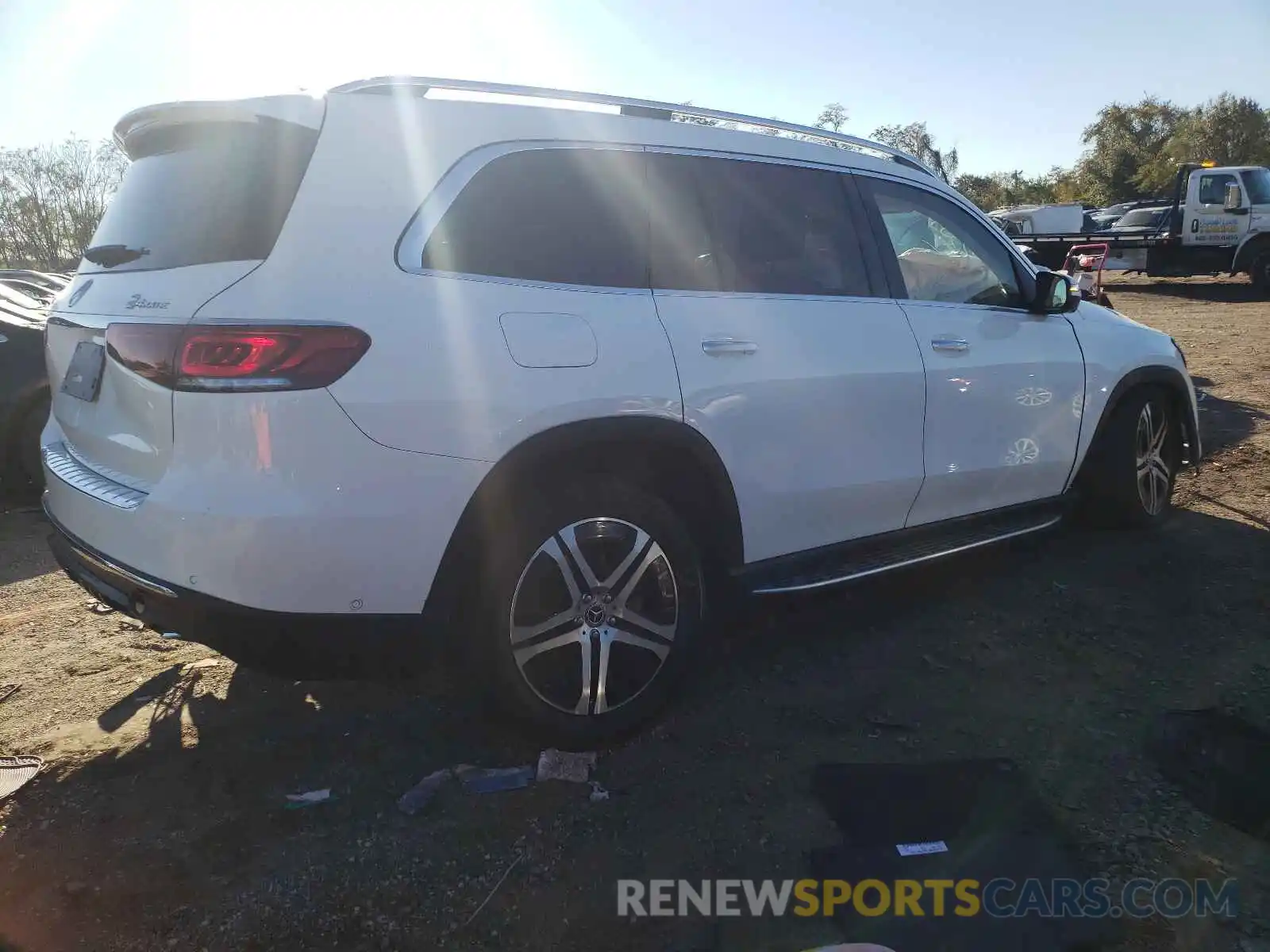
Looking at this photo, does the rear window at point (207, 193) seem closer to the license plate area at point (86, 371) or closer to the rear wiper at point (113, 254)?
the rear wiper at point (113, 254)

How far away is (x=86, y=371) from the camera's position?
2781 mm

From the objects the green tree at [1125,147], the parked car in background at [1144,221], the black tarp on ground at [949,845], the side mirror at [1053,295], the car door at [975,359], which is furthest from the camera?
the green tree at [1125,147]

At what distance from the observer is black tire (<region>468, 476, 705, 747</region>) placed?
266cm

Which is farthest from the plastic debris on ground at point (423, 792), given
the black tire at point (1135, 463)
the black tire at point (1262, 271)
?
the black tire at point (1262, 271)

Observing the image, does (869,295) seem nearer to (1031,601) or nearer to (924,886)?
(1031,601)

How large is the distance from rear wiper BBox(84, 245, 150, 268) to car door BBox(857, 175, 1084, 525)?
103 inches

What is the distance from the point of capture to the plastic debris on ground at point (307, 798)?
8.90 feet

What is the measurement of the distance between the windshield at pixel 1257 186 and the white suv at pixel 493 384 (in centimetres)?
1921

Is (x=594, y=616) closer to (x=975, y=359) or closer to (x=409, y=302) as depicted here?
(x=409, y=302)

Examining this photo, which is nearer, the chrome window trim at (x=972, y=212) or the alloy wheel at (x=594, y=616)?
the alloy wheel at (x=594, y=616)

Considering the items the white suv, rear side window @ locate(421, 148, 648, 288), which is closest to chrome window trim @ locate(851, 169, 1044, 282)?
the white suv

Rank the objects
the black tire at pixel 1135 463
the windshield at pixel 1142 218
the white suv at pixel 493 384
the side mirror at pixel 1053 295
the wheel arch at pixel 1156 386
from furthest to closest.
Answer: the windshield at pixel 1142 218, the black tire at pixel 1135 463, the wheel arch at pixel 1156 386, the side mirror at pixel 1053 295, the white suv at pixel 493 384

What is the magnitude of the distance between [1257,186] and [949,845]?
21096 mm

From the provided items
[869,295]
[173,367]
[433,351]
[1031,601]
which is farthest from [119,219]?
[1031,601]
